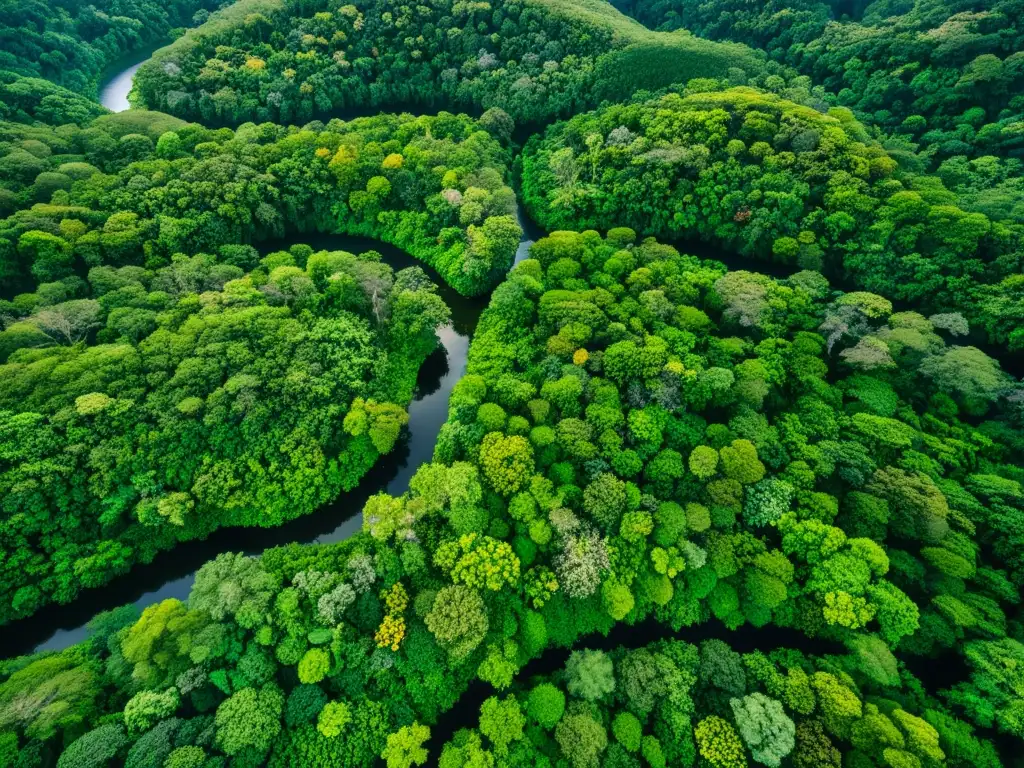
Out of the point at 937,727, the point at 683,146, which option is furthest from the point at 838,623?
the point at 683,146

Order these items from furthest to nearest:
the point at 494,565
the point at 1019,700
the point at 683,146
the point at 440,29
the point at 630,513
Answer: the point at 440,29 → the point at 683,146 → the point at 630,513 → the point at 494,565 → the point at 1019,700

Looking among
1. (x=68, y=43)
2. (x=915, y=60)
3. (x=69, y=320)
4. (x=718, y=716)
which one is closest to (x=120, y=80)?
(x=68, y=43)

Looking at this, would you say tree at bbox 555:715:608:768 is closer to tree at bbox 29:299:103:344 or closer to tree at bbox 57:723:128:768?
tree at bbox 57:723:128:768

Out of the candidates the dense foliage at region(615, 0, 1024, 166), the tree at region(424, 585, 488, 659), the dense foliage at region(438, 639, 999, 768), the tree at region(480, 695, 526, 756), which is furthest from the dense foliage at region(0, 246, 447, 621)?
the dense foliage at region(615, 0, 1024, 166)

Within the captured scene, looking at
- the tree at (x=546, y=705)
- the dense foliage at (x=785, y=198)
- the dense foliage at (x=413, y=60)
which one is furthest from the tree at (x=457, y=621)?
the dense foliage at (x=413, y=60)

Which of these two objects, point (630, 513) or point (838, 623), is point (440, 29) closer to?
point (630, 513)

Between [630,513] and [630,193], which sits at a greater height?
[630,193]
